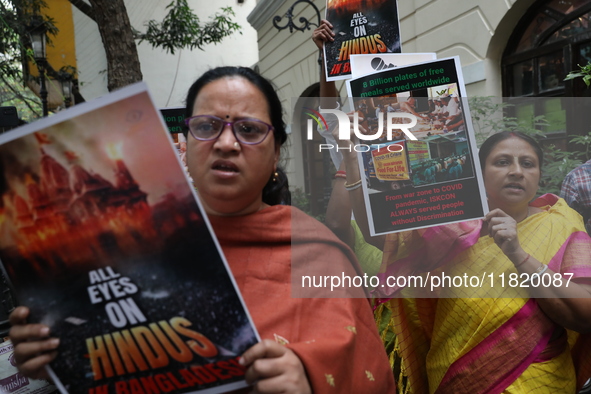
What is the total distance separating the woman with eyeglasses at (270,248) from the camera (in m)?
1.25

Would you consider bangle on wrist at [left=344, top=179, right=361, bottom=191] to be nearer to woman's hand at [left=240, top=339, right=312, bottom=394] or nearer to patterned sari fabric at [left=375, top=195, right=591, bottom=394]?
patterned sari fabric at [left=375, top=195, right=591, bottom=394]

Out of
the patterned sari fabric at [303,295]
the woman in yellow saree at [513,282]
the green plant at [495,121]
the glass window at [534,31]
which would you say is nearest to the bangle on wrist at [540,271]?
the woman in yellow saree at [513,282]

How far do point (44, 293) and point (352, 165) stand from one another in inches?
42.8

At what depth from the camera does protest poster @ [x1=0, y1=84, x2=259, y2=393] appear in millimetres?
922

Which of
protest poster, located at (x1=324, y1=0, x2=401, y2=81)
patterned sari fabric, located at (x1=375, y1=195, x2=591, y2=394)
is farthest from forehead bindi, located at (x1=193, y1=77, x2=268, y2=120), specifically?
protest poster, located at (x1=324, y1=0, x2=401, y2=81)

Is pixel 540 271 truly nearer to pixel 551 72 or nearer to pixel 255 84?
pixel 255 84

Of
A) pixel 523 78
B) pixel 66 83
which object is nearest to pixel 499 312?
pixel 523 78

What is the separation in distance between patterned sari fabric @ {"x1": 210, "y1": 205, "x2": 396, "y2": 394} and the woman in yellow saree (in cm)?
42

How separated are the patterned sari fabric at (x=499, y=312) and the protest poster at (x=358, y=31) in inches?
32.0

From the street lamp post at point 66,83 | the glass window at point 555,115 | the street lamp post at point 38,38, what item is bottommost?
the glass window at point 555,115

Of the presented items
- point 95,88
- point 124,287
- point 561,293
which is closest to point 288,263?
point 124,287

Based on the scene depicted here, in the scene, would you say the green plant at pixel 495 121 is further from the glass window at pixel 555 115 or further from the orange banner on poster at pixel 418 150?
the orange banner on poster at pixel 418 150

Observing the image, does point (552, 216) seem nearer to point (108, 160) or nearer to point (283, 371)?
point (283, 371)

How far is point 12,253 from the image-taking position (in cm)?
101
